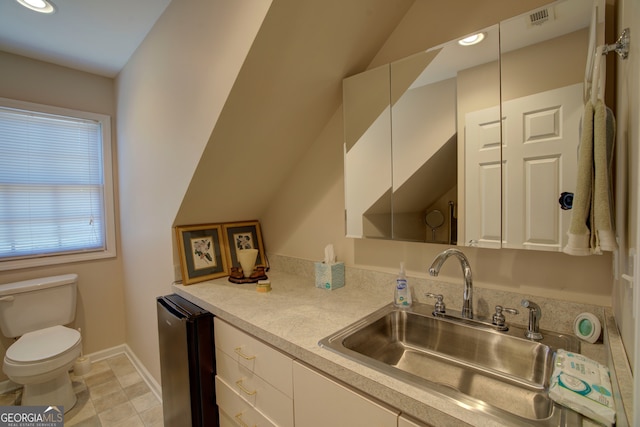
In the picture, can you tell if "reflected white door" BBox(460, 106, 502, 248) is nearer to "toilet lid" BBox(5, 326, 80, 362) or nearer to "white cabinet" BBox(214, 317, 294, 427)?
"white cabinet" BBox(214, 317, 294, 427)

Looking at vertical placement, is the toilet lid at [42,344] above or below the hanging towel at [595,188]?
below

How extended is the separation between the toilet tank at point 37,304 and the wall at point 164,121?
0.42 meters

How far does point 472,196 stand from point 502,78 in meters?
0.44

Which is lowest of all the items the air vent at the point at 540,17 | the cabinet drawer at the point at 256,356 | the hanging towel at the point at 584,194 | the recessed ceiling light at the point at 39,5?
the cabinet drawer at the point at 256,356

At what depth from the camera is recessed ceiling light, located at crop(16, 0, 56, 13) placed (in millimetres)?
1695

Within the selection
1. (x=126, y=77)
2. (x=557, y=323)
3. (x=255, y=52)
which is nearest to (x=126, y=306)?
(x=126, y=77)

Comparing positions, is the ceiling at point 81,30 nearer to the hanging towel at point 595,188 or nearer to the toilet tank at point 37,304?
the toilet tank at point 37,304

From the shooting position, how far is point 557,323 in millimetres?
1079

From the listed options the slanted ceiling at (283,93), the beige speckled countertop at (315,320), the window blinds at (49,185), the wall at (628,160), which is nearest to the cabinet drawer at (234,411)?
the beige speckled countertop at (315,320)

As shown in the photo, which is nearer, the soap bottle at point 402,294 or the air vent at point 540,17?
the air vent at point 540,17

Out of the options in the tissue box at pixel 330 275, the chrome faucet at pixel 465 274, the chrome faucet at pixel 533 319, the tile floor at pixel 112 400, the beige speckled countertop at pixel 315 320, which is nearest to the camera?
the beige speckled countertop at pixel 315 320

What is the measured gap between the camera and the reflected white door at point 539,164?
99 cm

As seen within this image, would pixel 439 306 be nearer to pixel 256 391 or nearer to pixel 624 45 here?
pixel 256 391

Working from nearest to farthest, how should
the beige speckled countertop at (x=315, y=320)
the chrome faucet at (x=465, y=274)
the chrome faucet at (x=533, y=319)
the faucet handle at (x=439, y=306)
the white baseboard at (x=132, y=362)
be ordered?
the beige speckled countertop at (x=315, y=320), the chrome faucet at (x=533, y=319), the chrome faucet at (x=465, y=274), the faucet handle at (x=439, y=306), the white baseboard at (x=132, y=362)
